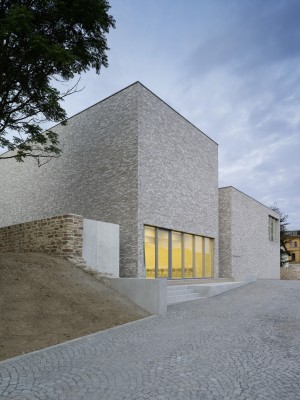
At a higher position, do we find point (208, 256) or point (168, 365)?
point (208, 256)

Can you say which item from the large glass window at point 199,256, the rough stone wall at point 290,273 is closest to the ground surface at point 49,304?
the large glass window at point 199,256

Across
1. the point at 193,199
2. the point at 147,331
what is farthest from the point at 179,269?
the point at 147,331

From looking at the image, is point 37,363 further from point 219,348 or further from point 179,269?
point 179,269

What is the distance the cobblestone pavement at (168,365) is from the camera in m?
4.68

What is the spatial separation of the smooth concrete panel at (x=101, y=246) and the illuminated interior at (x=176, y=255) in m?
1.97

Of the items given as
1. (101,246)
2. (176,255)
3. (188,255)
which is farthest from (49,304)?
(188,255)

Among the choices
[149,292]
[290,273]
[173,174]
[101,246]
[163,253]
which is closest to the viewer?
[149,292]

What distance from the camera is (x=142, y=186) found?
15297 mm

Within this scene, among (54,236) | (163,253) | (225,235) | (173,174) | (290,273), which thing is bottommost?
(290,273)

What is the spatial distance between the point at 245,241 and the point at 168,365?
830 inches

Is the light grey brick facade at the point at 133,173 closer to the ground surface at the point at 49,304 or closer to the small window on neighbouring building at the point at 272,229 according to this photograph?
the ground surface at the point at 49,304

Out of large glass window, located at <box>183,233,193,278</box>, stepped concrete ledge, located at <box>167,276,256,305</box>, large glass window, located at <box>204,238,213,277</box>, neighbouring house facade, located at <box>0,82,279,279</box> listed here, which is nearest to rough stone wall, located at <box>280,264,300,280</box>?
neighbouring house facade, located at <box>0,82,279,279</box>

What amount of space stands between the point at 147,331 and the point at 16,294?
363cm

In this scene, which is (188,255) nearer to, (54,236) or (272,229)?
(54,236)
